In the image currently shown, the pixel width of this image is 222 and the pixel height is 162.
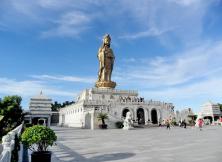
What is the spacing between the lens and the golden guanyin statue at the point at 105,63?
6369 cm

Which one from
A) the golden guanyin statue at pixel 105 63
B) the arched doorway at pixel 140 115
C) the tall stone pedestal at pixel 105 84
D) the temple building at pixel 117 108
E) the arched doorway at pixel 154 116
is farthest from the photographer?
the golden guanyin statue at pixel 105 63

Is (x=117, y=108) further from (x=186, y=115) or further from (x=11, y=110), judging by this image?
(x=11, y=110)

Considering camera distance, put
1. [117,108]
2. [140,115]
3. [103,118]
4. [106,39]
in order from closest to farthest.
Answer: [103,118]
[117,108]
[140,115]
[106,39]

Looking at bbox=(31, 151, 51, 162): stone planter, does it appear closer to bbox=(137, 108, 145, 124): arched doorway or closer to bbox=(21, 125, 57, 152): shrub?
bbox=(21, 125, 57, 152): shrub

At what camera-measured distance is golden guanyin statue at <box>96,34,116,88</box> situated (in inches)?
2507

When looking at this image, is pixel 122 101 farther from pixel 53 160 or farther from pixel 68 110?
pixel 53 160

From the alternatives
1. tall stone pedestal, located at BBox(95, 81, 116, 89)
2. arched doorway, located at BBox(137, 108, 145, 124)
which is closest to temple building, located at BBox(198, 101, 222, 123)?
arched doorway, located at BBox(137, 108, 145, 124)

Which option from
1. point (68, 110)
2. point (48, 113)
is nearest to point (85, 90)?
point (68, 110)

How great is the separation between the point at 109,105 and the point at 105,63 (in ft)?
52.8

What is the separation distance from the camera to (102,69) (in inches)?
2549

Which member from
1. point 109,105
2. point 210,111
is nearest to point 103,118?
point 109,105

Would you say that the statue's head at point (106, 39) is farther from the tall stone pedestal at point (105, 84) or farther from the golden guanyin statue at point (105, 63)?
the tall stone pedestal at point (105, 84)

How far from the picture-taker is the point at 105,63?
211 feet

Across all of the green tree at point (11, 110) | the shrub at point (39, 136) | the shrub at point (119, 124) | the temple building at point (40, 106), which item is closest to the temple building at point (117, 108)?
the shrub at point (119, 124)
